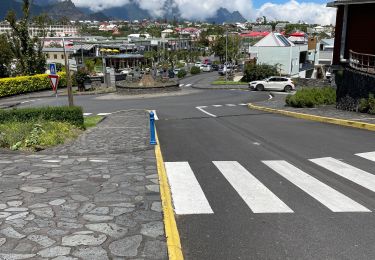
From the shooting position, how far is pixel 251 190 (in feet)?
24.6

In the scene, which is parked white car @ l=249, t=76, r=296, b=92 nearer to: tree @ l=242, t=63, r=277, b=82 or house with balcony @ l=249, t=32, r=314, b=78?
tree @ l=242, t=63, r=277, b=82

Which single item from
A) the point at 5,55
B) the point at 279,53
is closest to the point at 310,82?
the point at 279,53

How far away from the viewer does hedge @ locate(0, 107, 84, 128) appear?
15.4m

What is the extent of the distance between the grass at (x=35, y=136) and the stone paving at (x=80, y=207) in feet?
3.89

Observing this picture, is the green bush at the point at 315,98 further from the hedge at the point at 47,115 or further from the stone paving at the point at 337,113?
the hedge at the point at 47,115

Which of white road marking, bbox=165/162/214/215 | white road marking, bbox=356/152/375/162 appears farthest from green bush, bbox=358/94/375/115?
white road marking, bbox=165/162/214/215

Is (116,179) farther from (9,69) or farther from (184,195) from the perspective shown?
(9,69)

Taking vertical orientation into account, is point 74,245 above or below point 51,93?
above

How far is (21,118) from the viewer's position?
15727mm

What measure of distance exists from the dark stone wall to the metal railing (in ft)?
1.32

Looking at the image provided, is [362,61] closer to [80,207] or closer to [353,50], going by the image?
[353,50]

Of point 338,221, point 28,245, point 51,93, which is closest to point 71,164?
point 28,245

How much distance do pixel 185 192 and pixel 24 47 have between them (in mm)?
41091

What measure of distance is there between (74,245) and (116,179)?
301cm
